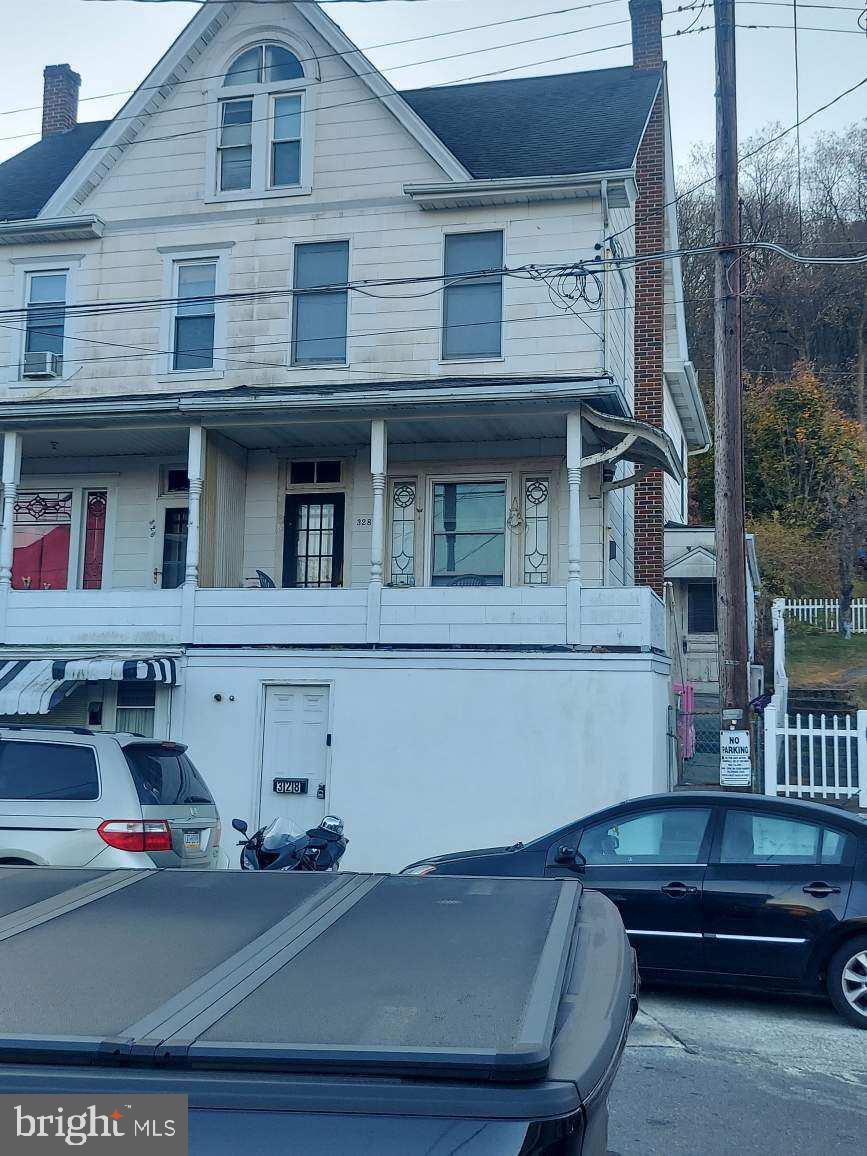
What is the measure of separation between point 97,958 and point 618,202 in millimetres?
15316

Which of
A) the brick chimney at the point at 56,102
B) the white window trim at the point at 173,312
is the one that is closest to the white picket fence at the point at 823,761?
the white window trim at the point at 173,312

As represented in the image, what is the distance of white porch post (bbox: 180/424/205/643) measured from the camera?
51.9 feet

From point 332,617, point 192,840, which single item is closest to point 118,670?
point 332,617

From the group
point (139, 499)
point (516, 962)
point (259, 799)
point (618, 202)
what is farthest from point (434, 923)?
point (139, 499)

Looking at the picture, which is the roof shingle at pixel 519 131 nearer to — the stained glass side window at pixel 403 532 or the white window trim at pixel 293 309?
the white window trim at pixel 293 309

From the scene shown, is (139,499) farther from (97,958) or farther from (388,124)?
(97,958)

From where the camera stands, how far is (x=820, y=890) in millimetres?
8117

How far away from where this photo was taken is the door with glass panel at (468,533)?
668 inches

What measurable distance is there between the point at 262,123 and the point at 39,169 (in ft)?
17.2

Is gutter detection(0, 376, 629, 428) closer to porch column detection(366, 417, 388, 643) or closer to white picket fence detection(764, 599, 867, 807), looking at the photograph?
porch column detection(366, 417, 388, 643)

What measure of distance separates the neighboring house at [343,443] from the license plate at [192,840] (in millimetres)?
5212

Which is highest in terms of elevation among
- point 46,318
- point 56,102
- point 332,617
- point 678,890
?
point 56,102

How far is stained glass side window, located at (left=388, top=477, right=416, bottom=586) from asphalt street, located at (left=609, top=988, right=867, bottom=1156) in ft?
30.7

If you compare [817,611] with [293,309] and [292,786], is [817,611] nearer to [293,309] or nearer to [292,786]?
[293,309]
